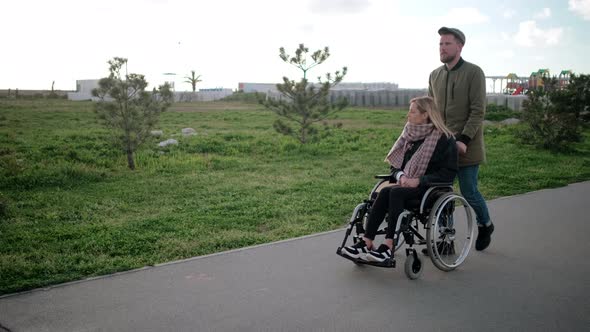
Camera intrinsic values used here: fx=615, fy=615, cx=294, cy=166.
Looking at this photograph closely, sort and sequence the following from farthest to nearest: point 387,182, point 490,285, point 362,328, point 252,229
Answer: point 252,229 → point 387,182 → point 490,285 → point 362,328

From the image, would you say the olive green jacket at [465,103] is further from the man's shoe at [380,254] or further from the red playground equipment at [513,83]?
the red playground equipment at [513,83]

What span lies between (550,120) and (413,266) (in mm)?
11163

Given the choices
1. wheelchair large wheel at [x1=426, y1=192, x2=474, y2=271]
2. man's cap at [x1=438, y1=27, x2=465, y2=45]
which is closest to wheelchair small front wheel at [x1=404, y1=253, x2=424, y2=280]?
wheelchair large wheel at [x1=426, y1=192, x2=474, y2=271]

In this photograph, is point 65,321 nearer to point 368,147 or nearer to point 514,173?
point 514,173

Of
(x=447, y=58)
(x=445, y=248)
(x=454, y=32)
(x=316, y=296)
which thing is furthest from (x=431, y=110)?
(x=316, y=296)

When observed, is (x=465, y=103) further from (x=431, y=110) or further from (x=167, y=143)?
(x=167, y=143)

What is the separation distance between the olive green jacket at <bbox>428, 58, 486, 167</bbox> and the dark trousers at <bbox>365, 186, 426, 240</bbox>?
2.54ft

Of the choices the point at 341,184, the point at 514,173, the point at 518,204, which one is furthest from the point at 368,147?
the point at 518,204

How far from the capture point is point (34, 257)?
5230mm

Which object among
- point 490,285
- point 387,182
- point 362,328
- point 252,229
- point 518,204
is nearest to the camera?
point 362,328

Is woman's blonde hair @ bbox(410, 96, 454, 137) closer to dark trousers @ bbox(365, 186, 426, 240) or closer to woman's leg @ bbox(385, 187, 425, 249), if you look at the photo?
dark trousers @ bbox(365, 186, 426, 240)

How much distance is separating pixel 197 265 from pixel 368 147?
33.3 ft

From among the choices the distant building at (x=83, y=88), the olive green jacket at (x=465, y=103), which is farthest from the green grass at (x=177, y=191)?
the distant building at (x=83, y=88)

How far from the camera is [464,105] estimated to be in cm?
539
